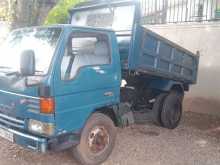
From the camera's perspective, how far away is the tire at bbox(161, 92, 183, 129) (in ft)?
22.4

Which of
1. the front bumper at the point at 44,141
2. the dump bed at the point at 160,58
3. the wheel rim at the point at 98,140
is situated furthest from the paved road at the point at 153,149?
the dump bed at the point at 160,58

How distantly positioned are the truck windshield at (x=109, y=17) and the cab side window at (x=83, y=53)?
83cm

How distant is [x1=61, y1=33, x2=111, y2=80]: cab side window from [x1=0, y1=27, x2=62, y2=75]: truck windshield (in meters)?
0.24

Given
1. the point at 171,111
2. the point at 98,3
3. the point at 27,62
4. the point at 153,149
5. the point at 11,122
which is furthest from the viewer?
Result: the point at 171,111

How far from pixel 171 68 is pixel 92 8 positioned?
2.09m

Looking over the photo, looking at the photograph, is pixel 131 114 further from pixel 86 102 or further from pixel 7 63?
pixel 7 63

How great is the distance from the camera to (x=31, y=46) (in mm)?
4672

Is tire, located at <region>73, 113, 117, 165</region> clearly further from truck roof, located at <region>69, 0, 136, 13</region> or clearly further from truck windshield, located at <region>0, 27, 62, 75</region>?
truck roof, located at <region>69, 0, 136, 13</region>

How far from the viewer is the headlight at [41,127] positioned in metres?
4.11

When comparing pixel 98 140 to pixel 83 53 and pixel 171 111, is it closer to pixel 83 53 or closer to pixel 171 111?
pixel 83 53

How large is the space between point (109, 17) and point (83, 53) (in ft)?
4.94

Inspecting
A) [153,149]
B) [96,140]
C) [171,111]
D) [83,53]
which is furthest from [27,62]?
[171,111]

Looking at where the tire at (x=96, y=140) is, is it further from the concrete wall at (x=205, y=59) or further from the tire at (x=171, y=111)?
the concrete wall at (x=205, y=59)

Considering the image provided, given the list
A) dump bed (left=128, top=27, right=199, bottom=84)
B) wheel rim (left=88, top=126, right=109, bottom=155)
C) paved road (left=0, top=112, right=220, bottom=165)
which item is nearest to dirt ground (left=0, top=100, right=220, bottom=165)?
paved road (left=0, top=112, right=220, bottom=165)
